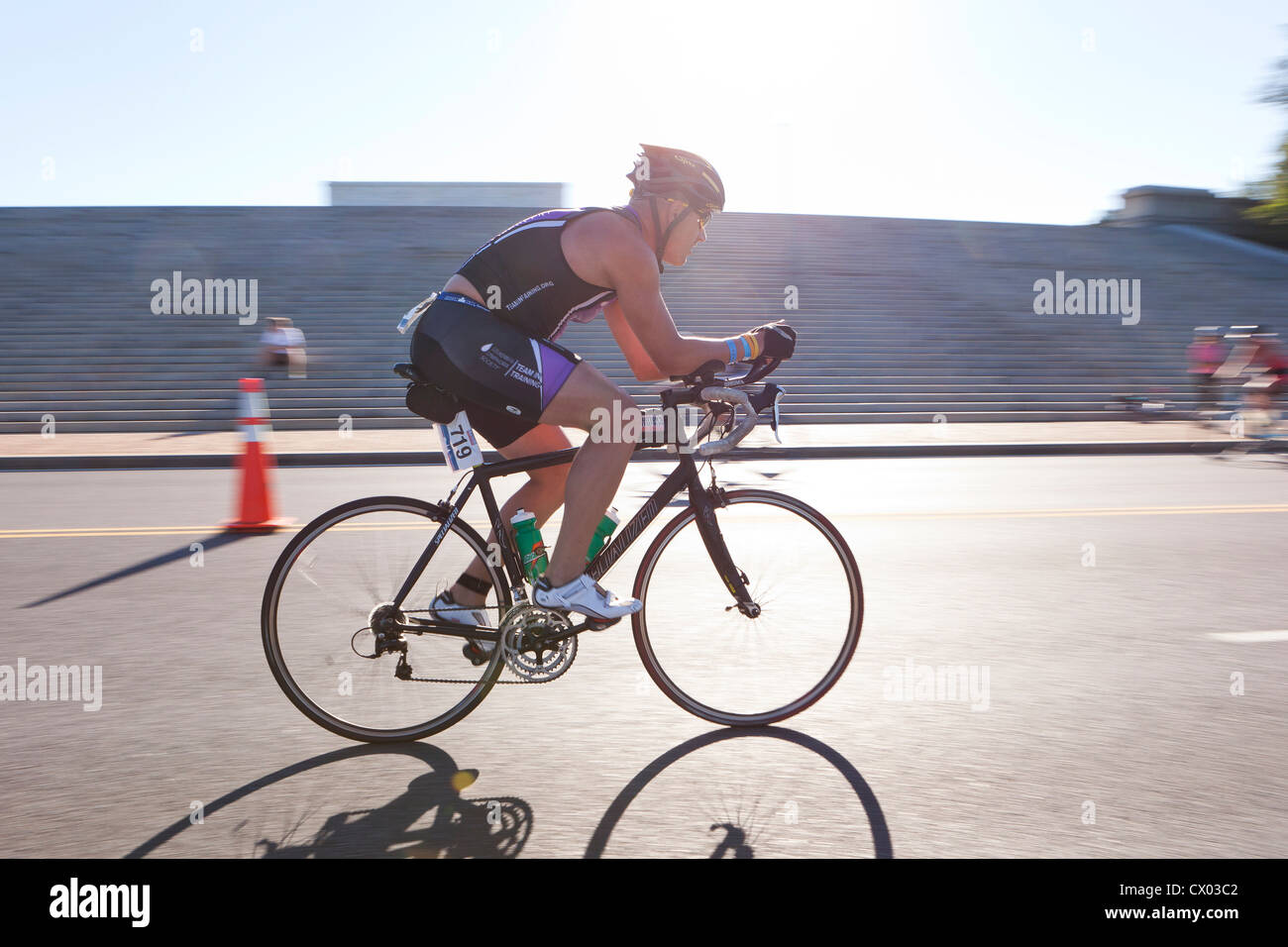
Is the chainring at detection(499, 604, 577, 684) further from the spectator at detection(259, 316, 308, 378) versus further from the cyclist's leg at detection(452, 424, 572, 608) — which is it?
the spectator at detection(259, 316, 308, 378)

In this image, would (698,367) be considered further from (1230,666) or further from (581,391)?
(1230,666)

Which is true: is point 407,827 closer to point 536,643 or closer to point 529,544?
point 536,643

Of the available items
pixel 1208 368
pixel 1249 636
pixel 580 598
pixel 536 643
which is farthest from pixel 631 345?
pixel 1208 368

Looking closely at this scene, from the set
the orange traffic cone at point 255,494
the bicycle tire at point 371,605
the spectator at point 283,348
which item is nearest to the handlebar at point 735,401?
the bicycle tire at point 371,605

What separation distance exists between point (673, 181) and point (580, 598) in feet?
4.57

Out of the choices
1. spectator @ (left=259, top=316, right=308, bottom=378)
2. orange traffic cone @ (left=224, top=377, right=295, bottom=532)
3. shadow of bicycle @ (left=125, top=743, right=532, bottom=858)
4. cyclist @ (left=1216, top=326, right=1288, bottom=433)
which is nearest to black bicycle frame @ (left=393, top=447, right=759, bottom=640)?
shadow of bicycle @ (left=125, top=743, right=532, bottom=858)

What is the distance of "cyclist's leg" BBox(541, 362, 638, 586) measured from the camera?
11.8ft

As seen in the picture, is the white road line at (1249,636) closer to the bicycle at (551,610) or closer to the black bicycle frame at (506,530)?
the bicycle at (551,610)

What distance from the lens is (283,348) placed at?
61.1 ft

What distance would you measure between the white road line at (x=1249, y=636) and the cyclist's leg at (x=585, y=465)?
10.2 feet

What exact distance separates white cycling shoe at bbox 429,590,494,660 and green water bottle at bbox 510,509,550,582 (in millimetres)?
222

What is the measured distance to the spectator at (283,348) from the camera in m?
18.6

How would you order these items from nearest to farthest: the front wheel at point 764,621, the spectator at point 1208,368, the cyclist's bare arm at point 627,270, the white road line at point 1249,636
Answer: the cyclist's bare arm at point 627,270
the front wheel at point 764,621
the white road line at point 1249,636
the spectator at point 1208,368

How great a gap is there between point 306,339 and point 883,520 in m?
16.2
